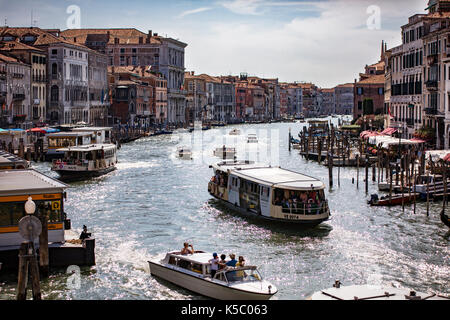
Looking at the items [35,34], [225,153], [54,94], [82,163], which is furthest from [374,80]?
[82,163]

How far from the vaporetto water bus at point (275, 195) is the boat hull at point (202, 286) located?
668 centimetres

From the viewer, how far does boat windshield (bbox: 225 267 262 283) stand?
14898 mm

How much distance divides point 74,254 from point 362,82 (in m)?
65.0

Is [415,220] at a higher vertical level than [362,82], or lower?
lower

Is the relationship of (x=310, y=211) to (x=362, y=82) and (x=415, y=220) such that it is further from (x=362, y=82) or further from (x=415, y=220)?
(x=362, y=82)

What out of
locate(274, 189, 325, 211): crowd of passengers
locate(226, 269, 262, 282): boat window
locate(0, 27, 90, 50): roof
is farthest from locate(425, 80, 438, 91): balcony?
locate(0, 27, 90, 50): roof

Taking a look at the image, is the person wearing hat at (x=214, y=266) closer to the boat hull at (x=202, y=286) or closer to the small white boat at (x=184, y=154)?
the boat hull at (x=202, y=286)

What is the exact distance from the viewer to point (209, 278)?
15.3m

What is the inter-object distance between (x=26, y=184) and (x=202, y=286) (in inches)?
223

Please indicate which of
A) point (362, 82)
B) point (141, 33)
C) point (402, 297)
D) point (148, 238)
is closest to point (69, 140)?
point (148, 238)

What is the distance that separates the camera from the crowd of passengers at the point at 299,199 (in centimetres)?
2236
